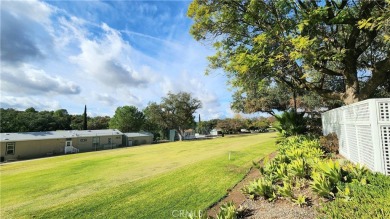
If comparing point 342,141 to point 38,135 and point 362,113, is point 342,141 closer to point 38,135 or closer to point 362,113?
point 362,113

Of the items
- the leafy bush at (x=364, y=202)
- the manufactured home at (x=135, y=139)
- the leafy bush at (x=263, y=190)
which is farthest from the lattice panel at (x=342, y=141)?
the manufactured home at (x=135, y=139)

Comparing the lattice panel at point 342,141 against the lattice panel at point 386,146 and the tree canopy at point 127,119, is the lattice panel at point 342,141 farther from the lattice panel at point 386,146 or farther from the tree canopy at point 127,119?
the tree canopy at point 127,119

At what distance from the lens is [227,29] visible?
42.5ft

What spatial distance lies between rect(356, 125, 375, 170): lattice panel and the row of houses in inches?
1527

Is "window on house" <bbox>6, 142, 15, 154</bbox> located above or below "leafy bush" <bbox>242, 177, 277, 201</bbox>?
below

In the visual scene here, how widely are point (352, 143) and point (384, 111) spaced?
9.76 feet

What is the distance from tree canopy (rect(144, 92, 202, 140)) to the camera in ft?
173

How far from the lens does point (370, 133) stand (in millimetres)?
6488

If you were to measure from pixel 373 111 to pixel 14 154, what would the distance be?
1583 inches

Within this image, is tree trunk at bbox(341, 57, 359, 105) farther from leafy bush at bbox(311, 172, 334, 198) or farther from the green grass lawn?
leafy bush at bbox(311, 172, 334, 198)

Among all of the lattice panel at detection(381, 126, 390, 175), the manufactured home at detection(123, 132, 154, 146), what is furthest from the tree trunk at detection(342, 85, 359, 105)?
the manufactured home at detection(123, 132, 154, 146)

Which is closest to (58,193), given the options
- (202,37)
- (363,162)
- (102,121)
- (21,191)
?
(21,191)

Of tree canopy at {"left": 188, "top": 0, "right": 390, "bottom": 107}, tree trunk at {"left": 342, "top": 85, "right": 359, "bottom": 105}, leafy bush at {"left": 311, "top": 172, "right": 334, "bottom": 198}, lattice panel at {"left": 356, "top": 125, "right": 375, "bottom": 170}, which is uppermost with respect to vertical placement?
tree canopy at {"left": 188, "top": 0, "right": 390, "bottom": 107}

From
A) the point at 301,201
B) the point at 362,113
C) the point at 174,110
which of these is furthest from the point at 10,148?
the point at 362,113
